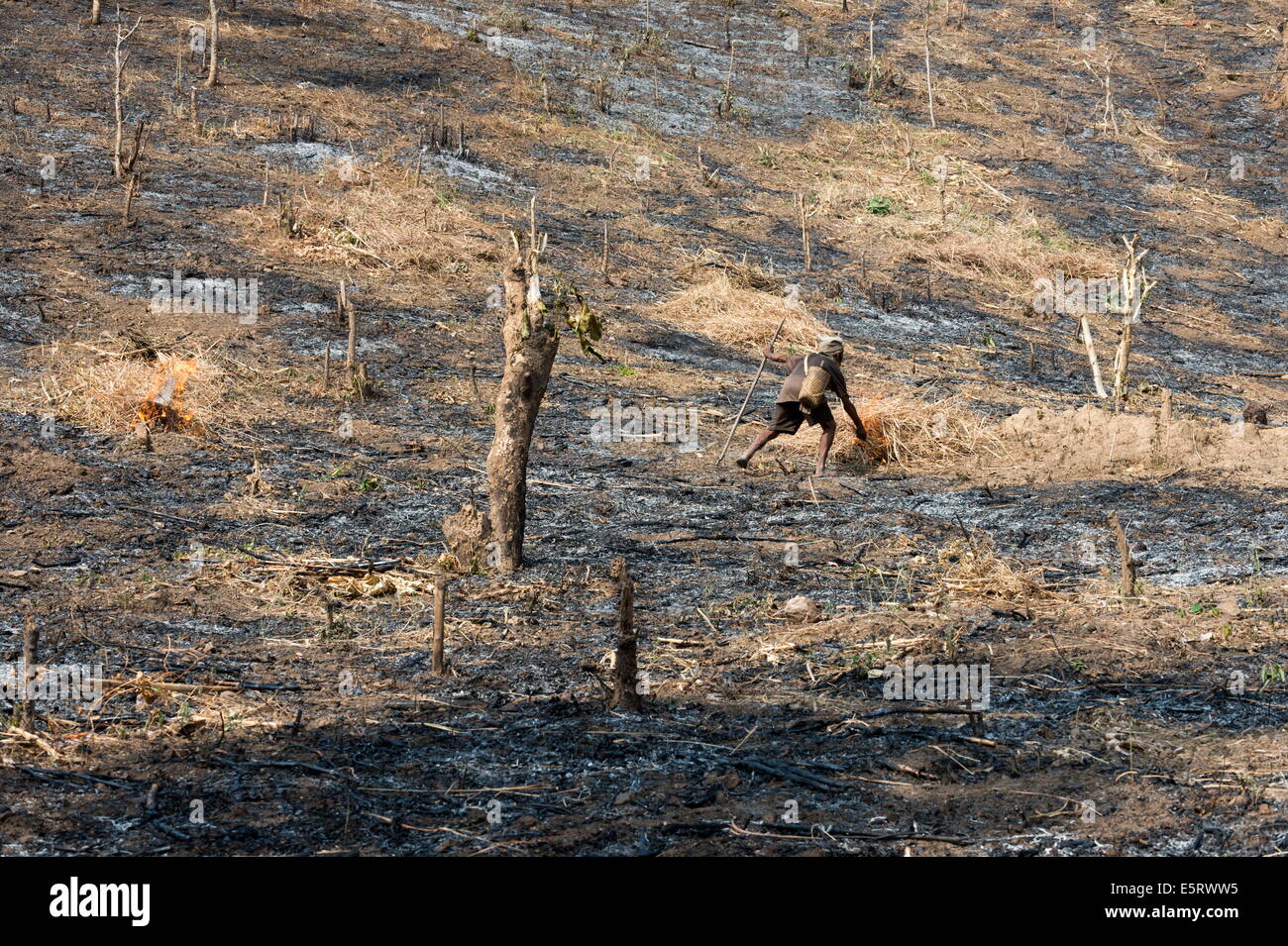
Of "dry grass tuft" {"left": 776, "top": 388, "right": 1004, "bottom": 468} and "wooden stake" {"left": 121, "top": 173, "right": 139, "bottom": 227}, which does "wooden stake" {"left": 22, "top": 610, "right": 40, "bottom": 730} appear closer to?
"dry grass tuft" {"left": 776, "top": 388, "right": 1004, "bottom": 468}

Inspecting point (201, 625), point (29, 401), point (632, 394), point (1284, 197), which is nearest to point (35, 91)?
point (29, 401)

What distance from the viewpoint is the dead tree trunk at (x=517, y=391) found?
9.00 metres

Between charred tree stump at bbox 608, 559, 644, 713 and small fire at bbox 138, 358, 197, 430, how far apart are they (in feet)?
20.4

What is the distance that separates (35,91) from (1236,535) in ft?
56.2

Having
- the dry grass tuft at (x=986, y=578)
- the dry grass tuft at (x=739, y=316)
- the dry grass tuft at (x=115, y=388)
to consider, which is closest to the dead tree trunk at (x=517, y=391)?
the dry grass tuft at (x=986, y=578)

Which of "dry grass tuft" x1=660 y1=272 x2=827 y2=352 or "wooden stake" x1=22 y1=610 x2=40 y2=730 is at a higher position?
"dry grass tuft" x1=660 y1=272 x2=827 y2=352

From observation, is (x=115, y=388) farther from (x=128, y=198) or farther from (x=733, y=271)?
(x=733, y=271)

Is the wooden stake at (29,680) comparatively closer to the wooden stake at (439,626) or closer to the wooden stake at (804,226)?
the wooden stake at (439,626)

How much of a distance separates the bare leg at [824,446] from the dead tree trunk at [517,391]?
312 centimetres

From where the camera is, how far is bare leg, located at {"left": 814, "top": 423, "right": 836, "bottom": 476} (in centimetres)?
1146

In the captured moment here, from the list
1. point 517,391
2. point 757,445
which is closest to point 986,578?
point 517,391

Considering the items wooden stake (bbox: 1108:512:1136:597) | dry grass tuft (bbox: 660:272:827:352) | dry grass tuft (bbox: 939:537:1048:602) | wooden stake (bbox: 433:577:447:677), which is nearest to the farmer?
dry grass tuft (bbox: 939:537:1048:602)

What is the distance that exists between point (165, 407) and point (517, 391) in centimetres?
404

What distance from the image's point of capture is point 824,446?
11570mm
